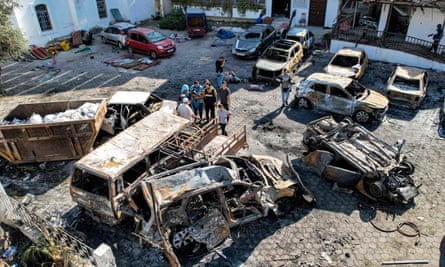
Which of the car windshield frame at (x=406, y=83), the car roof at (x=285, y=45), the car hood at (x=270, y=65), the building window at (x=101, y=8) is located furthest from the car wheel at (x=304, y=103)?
the building window at (x=101, y=8)

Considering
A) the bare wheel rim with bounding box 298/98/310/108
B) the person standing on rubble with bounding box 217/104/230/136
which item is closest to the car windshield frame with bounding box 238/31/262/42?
the bare wheel rim with bounding box 298/98/310/108

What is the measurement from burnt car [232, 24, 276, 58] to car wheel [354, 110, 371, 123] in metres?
8.18

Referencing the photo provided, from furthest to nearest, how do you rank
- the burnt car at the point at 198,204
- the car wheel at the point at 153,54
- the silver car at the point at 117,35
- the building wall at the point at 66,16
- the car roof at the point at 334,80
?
the silver car at the point at 117,35 → the building wall at the point at 66,16 → the car wheel at the point at 153,54 → the car roof at the point at 334,80 → the burnt car at the point at 198,204

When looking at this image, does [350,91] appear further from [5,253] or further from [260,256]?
[5,253]

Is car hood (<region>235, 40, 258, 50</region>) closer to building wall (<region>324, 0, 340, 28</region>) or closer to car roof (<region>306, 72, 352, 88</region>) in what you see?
car roof (<region>306, 72, 352, 88</region>)

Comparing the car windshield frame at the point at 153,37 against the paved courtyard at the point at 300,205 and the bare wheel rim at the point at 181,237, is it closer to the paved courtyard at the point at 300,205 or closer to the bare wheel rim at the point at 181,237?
the paved courtyard at the point at 300,205

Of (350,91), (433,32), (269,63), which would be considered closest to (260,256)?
(350,91)

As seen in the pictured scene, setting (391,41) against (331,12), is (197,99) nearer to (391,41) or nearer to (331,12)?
(391,41)

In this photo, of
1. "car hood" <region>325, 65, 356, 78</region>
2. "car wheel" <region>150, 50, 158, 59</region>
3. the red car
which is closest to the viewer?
"car hood" <region>325, 65, 356, 78</region>

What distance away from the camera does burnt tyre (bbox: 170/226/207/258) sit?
7.07 metres

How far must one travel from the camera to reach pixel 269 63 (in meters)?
16.0

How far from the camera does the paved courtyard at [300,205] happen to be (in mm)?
7305

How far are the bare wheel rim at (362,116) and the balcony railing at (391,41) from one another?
304 inches

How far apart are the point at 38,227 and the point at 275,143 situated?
740cm
